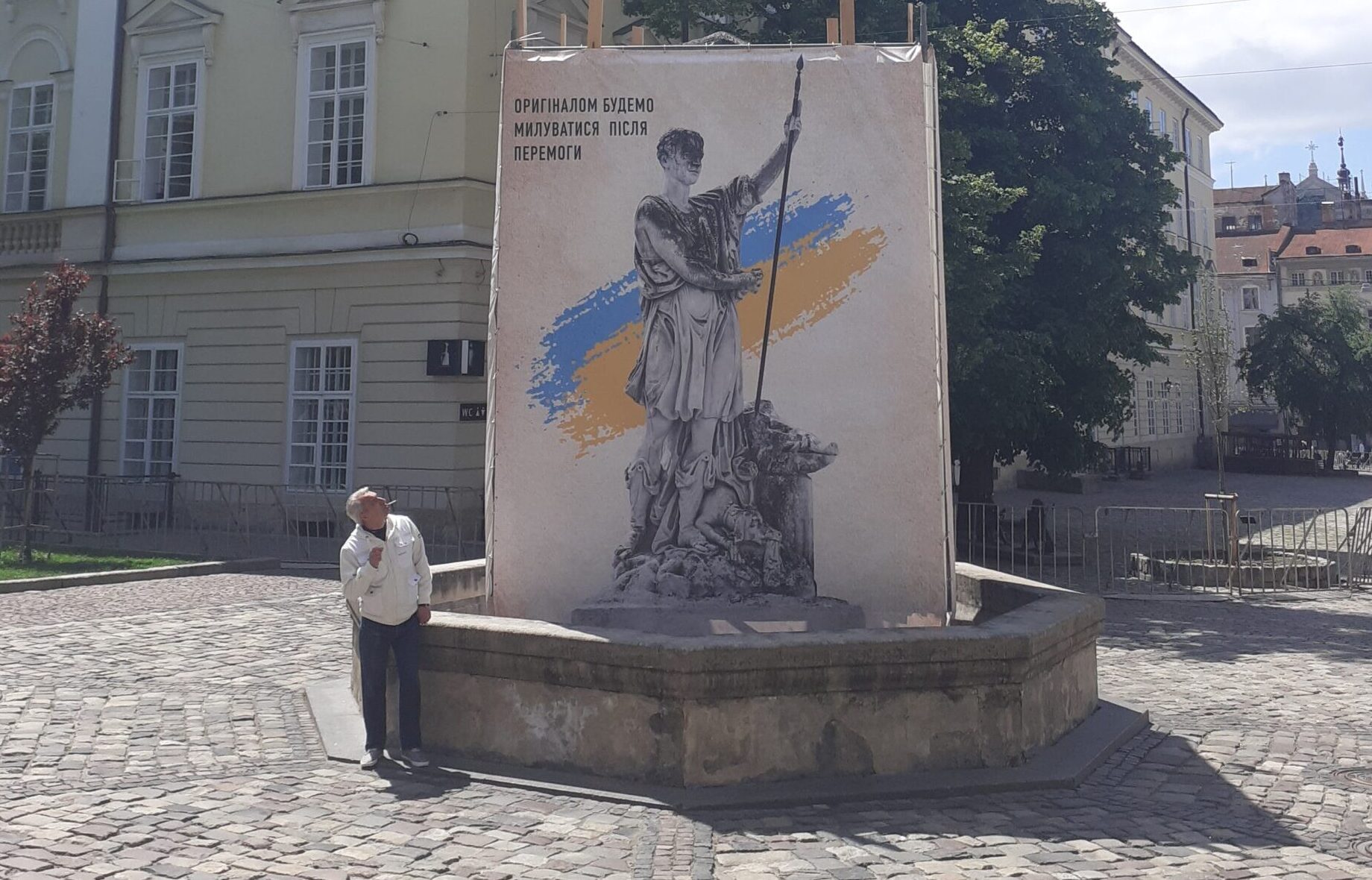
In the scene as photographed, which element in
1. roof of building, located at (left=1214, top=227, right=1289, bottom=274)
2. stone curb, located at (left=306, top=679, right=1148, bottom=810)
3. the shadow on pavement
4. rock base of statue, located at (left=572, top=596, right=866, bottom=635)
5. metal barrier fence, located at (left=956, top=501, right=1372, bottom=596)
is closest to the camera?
the shadow on pavement

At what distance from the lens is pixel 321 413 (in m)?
20.5

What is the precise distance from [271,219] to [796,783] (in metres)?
17.9

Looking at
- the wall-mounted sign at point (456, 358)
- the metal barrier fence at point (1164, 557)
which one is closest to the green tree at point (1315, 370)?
the metal barrier fence at point (1164, 557)

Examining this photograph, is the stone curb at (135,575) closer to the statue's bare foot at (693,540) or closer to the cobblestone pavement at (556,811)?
the cobblestone pavement at (556,811)

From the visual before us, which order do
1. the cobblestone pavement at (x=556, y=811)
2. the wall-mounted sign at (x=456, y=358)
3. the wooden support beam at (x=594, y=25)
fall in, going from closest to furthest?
the cobblestone pavement at (x=556, y=811)
the wooden support beam at (x=594, y=25)
the wall-mounted sign at (x=456, y=358)

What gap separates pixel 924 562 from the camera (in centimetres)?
766

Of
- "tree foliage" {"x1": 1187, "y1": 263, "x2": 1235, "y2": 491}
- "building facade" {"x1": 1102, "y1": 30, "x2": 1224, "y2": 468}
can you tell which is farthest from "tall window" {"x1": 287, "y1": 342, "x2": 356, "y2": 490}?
"building facade" {"x1": 1102, "y1": 30, "x2": 1224, "y2": 468}

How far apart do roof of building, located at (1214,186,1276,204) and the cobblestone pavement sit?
10338 cm

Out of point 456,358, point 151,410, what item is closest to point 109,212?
point 151,410

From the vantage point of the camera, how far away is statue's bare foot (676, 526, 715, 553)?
7777mm

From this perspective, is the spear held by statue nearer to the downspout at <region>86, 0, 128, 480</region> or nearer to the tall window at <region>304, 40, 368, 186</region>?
the tall window at <region>304, 40, 368, 186</region>

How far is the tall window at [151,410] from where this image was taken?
72.2 feet

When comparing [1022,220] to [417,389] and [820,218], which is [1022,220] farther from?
[820,218]

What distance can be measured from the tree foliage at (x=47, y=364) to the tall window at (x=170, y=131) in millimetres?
4986
